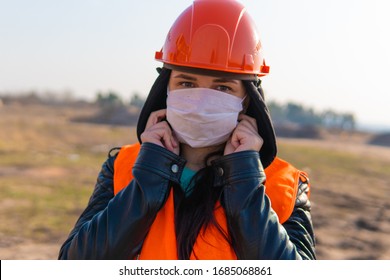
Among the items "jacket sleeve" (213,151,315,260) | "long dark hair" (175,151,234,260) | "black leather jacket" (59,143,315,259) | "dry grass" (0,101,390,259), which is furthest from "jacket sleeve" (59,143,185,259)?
"dry grass" (0,101,390,259)

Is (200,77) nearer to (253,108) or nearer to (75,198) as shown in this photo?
(253,108)

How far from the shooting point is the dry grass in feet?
24.1

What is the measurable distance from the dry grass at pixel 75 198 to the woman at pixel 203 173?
5.13 meters

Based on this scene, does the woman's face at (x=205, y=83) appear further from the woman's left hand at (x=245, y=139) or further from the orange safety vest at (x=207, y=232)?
the orange safety vest at (x=207, y=232)

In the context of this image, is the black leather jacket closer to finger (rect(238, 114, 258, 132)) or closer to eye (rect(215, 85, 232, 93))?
finger (rect(238, 114, 258, 132))

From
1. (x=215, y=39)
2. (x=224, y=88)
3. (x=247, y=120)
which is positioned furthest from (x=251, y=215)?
(x=215, y=39)

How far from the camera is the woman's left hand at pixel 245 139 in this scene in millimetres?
1822

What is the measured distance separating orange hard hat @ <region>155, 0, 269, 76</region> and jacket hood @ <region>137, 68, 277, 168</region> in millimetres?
80

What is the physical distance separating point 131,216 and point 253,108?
2.44 ft

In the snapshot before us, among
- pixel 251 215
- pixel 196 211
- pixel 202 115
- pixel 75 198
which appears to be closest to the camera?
pixel 251 215

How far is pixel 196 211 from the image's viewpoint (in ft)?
5.99

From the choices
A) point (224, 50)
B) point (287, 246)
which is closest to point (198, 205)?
point (287, 246)

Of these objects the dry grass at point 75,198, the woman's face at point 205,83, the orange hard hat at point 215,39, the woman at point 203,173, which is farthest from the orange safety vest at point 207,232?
the dry grass at point 75,198
